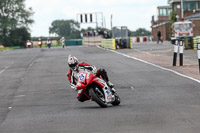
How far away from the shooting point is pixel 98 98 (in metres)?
11.1

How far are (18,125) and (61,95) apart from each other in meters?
5.49

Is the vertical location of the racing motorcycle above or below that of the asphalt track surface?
above

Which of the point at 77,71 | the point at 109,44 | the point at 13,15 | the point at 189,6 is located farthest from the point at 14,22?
the point at 77,71

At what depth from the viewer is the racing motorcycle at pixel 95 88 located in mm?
A: 11094

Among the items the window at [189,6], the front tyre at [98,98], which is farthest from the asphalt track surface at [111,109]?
the window at [189,6]

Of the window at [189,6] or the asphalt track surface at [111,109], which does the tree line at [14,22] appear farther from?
the asphalt track surface at [111,109]

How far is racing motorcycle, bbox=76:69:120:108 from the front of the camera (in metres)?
11.1

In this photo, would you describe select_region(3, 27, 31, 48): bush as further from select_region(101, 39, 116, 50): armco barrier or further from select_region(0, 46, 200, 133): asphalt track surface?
select_region(0, 46, 200, 133): asphalt track surface

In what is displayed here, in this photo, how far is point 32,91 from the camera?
16.5 m

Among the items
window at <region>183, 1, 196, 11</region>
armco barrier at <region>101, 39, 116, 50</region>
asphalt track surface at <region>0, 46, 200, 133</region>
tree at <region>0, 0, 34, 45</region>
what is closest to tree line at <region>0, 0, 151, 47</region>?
tree at <region>0, 0, 34, 45</region>

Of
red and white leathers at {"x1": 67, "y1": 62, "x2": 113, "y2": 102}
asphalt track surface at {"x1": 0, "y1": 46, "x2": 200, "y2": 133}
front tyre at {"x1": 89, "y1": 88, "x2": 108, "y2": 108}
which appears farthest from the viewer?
red and white leathers at {"x1": 67, "y1": 62, "x2": 113, "y2": 102}

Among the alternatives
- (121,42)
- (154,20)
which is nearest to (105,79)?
(121,42)

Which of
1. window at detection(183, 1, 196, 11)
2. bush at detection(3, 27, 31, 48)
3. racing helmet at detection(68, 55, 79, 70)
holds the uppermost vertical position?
window at detection(183, 1, 196, 11)

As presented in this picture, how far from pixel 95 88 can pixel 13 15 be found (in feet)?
329
